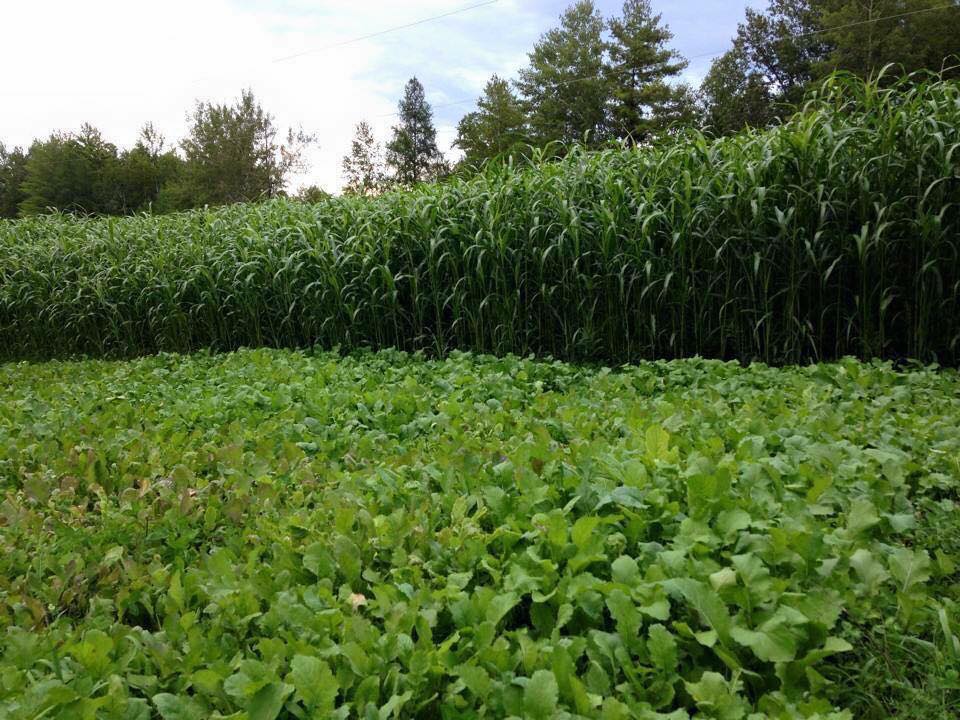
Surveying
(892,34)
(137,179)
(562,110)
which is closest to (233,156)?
(137,179)

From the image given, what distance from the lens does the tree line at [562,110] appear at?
27.1m

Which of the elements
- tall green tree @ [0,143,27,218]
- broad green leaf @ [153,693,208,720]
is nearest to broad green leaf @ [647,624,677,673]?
broad green leaf @ [153,693,208,720]

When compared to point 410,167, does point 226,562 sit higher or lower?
lower

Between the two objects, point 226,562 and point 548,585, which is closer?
point 548,585

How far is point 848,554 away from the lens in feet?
4.92

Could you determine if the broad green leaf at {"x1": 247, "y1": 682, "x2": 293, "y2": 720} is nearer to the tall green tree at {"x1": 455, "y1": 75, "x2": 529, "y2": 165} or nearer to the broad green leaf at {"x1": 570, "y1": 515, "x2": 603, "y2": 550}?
the broad green leaf at {"x1": 570, "y1": 515, "x2": 603, "y2": 550}

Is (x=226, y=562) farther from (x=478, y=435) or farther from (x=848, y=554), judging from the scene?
(x=848, y=554)

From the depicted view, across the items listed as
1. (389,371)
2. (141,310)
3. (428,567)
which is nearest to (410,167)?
(141,310)

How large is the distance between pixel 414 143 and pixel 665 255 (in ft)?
153

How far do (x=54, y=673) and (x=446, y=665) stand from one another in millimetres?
765

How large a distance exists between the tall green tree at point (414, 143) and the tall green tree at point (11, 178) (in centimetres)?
2875

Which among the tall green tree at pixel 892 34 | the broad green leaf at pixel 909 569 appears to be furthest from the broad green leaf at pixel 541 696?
the tall green tree at pixel 892 34

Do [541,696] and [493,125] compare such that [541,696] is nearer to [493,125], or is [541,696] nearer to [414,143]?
[493,125]

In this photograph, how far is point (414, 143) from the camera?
4834 cm
